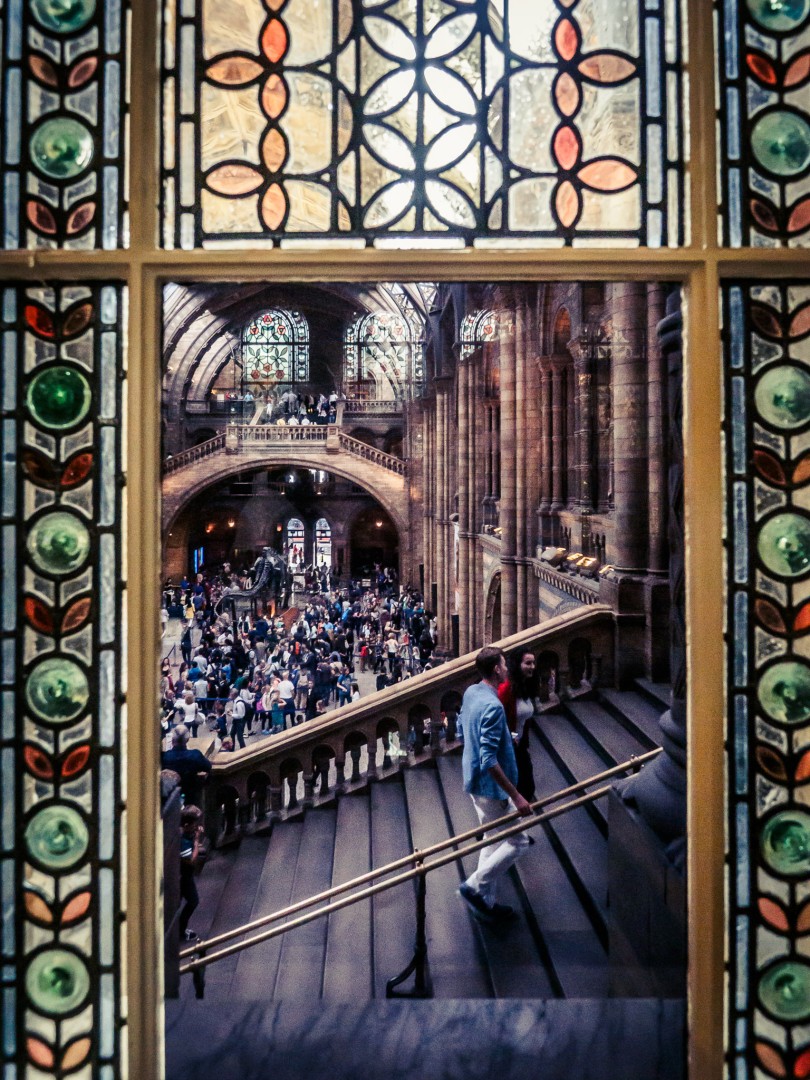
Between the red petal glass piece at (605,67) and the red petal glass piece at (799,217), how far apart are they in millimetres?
529

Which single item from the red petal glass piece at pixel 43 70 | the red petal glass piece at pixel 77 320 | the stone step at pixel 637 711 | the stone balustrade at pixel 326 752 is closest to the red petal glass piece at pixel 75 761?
the red petal glass piece at pixel 77 320

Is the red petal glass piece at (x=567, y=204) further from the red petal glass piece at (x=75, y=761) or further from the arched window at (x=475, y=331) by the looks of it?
the arched window at (x=475, y=331)

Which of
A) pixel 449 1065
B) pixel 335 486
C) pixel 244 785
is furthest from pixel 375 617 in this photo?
pixel 449 1065

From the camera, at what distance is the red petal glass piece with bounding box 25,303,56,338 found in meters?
1.95

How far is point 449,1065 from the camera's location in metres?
2.30

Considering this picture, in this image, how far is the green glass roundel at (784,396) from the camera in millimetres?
1969

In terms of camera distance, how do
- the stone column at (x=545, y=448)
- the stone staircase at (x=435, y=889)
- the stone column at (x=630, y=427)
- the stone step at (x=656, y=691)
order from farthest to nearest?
the stone column at (x=545, y=448) < the stone column at (x=630, y=427) < the stone step at (x=656, y=691) < the stone staircase at (x=435, y=889)

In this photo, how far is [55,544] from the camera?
6.37 feet

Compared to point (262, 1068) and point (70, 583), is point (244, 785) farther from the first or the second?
point (70, 583)

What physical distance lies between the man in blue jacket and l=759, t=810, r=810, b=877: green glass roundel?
170 centimetres

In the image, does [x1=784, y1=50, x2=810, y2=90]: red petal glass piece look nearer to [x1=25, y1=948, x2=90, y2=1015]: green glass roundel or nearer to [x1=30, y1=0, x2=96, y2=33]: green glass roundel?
[x1=30, y1=0, x2=96, y2=33]: green glass roundel

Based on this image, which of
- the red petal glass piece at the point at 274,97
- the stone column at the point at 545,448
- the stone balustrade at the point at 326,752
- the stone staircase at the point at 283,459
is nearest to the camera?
the red petal glass piece at the point at 274,97

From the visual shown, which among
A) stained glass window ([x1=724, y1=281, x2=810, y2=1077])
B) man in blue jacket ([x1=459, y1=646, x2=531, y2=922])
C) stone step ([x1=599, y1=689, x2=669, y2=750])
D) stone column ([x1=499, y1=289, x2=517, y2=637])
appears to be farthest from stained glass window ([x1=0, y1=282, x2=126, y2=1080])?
A: stone column ([x1=499, y1=289, x2=517, y2=637])

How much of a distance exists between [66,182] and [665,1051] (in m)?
2.74
